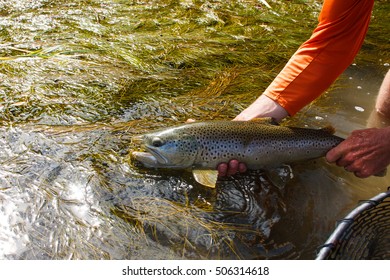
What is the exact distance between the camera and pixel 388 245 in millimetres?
2785

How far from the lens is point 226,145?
3.36 meters

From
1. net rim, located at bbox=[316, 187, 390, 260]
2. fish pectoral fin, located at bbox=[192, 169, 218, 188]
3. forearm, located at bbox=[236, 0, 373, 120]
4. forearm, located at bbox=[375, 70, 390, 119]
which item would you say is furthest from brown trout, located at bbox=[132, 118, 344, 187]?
forearm, located at bbox=[375, 70, 390, 119]

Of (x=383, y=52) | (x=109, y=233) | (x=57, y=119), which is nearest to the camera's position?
(x=109, y=233)

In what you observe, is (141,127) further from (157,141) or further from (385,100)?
(385,100)

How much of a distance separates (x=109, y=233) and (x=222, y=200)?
1012mm

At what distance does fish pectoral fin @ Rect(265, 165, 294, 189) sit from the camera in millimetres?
3514

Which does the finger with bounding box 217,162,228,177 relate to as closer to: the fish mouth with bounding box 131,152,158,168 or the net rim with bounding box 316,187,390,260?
the fish mouth with bounding box 131,152,158,168

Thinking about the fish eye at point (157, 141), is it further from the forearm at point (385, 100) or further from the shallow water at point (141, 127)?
the forearm at point (385, 100)

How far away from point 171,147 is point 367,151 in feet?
5.46

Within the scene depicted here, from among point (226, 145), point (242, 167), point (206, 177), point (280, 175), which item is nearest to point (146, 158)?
point (206, 177)

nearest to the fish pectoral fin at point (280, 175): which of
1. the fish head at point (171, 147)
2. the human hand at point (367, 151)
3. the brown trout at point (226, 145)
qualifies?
the brown trout at point (226, 145)

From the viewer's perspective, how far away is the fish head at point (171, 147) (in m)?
3.30
